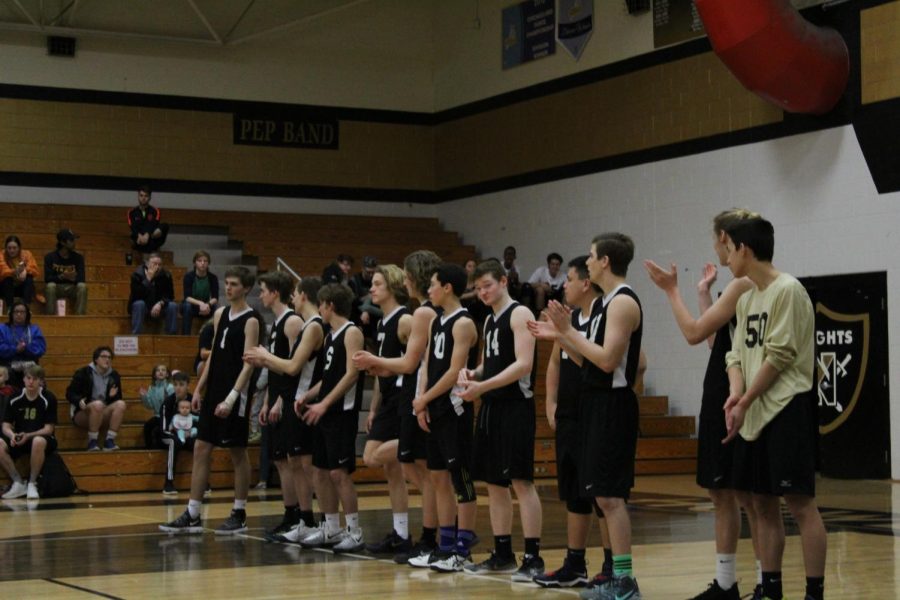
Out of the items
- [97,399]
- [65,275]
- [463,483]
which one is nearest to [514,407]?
[463,483]

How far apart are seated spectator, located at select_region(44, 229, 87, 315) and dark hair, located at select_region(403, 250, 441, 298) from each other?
33.9ft

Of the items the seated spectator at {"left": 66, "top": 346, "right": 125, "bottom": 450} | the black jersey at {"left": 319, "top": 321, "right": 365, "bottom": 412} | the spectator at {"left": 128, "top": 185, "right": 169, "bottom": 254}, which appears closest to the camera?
the black jersey at {"left": 319, "top": 321, "right": 365, "bottom": 412}

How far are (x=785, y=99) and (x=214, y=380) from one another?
8131mm

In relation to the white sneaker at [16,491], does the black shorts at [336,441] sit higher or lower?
higher

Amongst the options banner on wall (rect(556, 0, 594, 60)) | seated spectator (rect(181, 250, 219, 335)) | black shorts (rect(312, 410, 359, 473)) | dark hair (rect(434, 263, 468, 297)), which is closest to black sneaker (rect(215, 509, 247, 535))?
black shorts (rect(312, 410, 359, 473))

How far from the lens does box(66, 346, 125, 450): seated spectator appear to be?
50.7ft

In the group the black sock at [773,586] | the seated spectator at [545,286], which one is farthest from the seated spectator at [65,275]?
the black sock at [773,586]

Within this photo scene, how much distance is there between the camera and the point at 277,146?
23.5m

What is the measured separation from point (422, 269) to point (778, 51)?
7706mm

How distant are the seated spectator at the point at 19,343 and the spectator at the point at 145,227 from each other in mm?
3862

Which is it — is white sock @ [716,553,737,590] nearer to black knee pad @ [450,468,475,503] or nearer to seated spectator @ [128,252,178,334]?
black knee pad @ [450,468,475,503]

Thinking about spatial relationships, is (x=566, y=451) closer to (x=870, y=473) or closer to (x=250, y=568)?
(x=250, y=568)

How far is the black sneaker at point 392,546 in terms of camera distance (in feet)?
30.1

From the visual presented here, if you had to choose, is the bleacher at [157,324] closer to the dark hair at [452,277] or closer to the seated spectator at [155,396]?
the seated spectator at [155,396]
